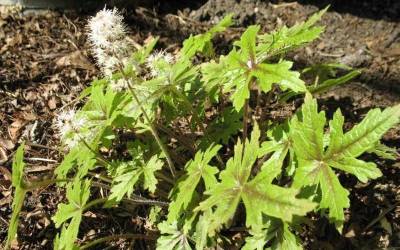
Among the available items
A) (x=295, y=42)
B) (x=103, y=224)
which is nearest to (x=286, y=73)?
(x=295, y=42)

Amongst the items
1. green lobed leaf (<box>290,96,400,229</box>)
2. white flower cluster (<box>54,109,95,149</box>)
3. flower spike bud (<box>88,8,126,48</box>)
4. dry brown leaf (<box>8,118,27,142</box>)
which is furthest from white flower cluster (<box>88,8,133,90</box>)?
dry brown leaf (<box>8,118,27,142</box>)

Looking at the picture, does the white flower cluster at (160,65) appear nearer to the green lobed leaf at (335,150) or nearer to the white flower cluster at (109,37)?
the white flower cluster at (109,37)

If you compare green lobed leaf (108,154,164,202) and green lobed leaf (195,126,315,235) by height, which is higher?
green lobed leaf (108,154,164,202)

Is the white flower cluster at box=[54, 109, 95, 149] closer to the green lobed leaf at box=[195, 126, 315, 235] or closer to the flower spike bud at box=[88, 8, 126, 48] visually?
the flower spike bud at box=[88, 8, 126, 48]

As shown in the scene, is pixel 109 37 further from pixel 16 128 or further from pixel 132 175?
pixel 16 128

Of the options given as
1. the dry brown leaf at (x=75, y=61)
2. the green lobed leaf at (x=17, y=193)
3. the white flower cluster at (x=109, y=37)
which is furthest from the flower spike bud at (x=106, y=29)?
the dry brown leaf at (x=75, y=61)

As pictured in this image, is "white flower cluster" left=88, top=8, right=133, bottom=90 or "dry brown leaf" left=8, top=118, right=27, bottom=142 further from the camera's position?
"dry brown leaf" left=8, top=118, right=27, bottom=142

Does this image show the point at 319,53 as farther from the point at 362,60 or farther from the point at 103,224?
the point at 103,224

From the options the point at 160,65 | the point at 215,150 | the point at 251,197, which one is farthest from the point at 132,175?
the point at 251,197
